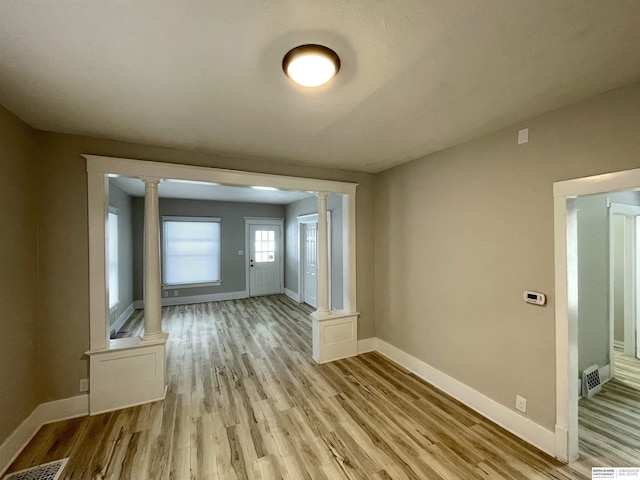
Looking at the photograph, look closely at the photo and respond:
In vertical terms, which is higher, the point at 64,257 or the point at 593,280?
the point at 64,257

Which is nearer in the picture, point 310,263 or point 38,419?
point 38,419

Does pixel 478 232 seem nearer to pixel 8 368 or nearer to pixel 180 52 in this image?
pixel 180 52

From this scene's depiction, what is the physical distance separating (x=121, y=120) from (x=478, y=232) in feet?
10.7

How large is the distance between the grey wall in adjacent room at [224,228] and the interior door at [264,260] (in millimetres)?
267

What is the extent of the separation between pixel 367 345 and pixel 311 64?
11.7ft

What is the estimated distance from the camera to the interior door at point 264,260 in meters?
7.38

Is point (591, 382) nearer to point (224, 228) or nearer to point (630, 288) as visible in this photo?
point (630, 288)

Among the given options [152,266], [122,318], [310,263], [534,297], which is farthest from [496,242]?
[122,318]

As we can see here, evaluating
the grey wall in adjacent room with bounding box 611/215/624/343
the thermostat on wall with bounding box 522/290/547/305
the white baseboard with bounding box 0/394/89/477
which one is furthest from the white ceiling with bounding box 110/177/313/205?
the grey wall in adjacent room with bounding box 611/215/624/343

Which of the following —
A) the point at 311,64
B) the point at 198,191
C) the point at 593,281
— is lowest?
the point at 593,281

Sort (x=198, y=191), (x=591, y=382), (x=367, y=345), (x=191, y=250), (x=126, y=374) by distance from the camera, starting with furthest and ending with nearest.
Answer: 1. (x=191, y=250)
2. (x=198, y=191)
3. (x=367, y=345)
4. (x=591, y=382)
5. (x=126, y=374)

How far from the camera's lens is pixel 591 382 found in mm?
2746

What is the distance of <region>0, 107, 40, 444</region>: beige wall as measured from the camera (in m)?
1.87

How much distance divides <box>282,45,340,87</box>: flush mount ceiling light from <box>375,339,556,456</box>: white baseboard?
9.53 ft
